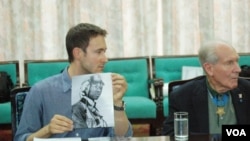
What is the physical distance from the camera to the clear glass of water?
2.32 metres

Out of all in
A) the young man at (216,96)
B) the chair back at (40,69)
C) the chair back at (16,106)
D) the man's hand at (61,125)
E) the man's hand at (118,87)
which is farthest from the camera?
the chair back at (40,69)

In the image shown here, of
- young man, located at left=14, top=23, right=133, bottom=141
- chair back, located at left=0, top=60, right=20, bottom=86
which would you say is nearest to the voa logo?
young man, located at left=14, top=23, right=133, bottom=141

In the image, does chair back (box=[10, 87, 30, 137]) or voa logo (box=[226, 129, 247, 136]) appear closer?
voa logo (box=[226, 129, 247, 136])

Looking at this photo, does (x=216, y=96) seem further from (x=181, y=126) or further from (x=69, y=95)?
(x=69, y=95)

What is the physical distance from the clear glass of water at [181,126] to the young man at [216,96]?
511 mm

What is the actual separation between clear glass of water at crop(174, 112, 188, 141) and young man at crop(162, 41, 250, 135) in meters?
0.51

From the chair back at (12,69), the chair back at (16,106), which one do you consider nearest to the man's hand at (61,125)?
the chair back at (16,106)

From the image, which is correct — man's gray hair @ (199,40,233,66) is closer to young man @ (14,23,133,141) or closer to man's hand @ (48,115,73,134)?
young man @ (14,23,133,141)

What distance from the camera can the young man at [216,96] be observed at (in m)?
2.92

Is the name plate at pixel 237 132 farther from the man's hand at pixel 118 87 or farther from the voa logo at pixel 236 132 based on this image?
the man's hand at pixel 118 87

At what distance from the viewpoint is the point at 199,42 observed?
609cm

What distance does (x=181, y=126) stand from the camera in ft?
7.66

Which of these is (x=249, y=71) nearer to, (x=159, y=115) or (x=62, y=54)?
(x=159, y=115)

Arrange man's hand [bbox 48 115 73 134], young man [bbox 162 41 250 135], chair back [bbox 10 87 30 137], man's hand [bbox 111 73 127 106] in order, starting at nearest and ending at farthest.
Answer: man's hand [bbox 48 115 73 134]
man's hand [bbox 111 73 127 106]
chair back [bbox 10 87 30 137]
young man [bbox 162 41 250 135]
